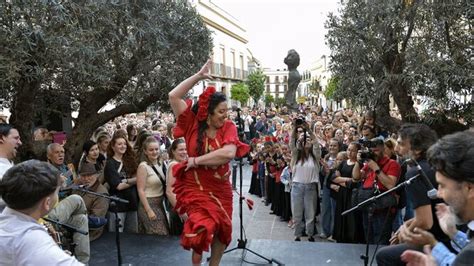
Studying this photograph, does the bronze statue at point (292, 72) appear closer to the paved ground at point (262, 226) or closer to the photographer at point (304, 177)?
the paved ground at point (262, 226)

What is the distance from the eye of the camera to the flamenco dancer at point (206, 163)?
3389 millimetres

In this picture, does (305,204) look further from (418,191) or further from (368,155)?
(418,191)

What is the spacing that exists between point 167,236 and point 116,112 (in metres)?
2.43

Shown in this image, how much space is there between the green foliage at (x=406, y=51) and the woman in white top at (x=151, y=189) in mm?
2915

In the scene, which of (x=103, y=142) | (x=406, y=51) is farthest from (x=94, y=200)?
(x=406, y=51)

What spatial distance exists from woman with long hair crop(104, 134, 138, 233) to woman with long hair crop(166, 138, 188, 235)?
0.45m

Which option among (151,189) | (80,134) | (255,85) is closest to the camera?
(151,189)

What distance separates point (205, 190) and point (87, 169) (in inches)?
89.7

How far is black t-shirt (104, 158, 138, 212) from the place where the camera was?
17.0 ft

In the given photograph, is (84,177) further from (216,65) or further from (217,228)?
(216,65)

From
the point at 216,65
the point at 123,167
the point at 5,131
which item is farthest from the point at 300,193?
the point at 216,65

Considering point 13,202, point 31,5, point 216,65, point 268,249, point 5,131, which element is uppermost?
point 216,65

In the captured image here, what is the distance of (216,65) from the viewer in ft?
125

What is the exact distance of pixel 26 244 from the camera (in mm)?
1724
